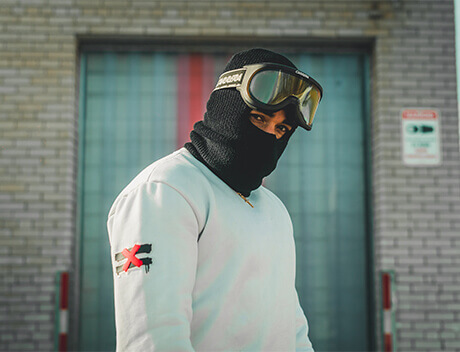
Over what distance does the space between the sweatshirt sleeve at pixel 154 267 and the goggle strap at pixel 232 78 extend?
0.46 m

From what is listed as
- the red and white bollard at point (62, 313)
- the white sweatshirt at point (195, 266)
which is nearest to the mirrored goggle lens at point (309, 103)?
the white sweatshirt at point (195, 266)

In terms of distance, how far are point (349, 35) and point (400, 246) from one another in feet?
6.78

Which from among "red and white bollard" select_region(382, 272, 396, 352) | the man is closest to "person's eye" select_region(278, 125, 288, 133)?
the man

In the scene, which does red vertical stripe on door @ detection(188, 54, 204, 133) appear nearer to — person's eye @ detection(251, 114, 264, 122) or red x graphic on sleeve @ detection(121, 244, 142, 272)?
person's eye @ detection(251, 114, 264, 122)

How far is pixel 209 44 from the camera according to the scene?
16.5 ft

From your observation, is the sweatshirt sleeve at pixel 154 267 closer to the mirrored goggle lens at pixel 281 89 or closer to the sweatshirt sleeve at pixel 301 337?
the mirrored goggle lens at pixel 281 89

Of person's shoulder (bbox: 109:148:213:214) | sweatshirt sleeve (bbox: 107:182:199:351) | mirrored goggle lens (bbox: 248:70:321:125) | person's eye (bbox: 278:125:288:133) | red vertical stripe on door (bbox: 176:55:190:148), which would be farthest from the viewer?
red vertical stripe on door (bbox: 176:55:190:148)

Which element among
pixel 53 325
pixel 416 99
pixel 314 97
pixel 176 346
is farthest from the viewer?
pixel 416 99

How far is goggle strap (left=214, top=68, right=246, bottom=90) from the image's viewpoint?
1.63 meters

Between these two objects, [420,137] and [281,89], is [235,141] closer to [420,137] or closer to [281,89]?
[281,89]

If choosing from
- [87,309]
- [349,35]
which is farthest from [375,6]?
Result: [87,309]

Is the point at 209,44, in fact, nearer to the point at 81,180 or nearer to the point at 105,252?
the point at 81,180

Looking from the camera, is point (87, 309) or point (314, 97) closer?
point (314, 97)

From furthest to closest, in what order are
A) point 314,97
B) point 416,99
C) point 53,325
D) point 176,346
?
1. point 416,99
2. point 53,325
3. point 314,97
4. point 176,346
